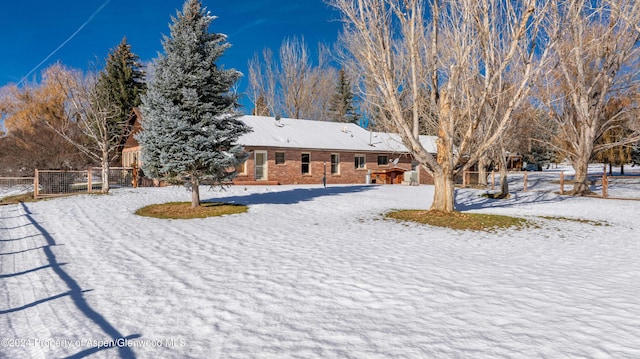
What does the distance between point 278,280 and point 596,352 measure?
149 inches

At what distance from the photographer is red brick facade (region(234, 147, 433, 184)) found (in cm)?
2416

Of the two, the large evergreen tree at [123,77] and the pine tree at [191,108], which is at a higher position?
the large evergreen tree at [123,77]

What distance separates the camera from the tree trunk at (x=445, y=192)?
38.2ft

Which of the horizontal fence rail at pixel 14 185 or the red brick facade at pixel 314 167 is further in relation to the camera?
the red brick facade at pixel 314 167

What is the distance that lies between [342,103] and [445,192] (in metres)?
40.1

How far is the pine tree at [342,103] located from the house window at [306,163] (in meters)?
25.1

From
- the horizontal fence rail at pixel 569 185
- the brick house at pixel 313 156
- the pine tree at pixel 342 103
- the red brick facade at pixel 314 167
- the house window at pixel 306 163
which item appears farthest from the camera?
the pine tree at pixel 342 103

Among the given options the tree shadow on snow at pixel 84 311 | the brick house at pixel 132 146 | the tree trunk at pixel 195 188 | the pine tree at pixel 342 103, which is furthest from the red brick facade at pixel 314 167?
the pine tree at pixel 342 103

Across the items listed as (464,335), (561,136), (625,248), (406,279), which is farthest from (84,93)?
(561,136)

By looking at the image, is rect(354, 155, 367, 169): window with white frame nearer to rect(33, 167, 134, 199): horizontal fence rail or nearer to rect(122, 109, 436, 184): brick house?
rect(122, 109, 436, 184): brick house

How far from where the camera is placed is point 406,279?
535 centimetres

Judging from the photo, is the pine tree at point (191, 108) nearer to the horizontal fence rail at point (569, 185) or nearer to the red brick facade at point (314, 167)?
the red brick facade at point (314, 167)

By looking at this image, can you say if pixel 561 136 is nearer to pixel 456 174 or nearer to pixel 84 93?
pixel 456 174

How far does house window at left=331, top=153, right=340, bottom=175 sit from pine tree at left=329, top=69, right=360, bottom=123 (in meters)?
23.8
